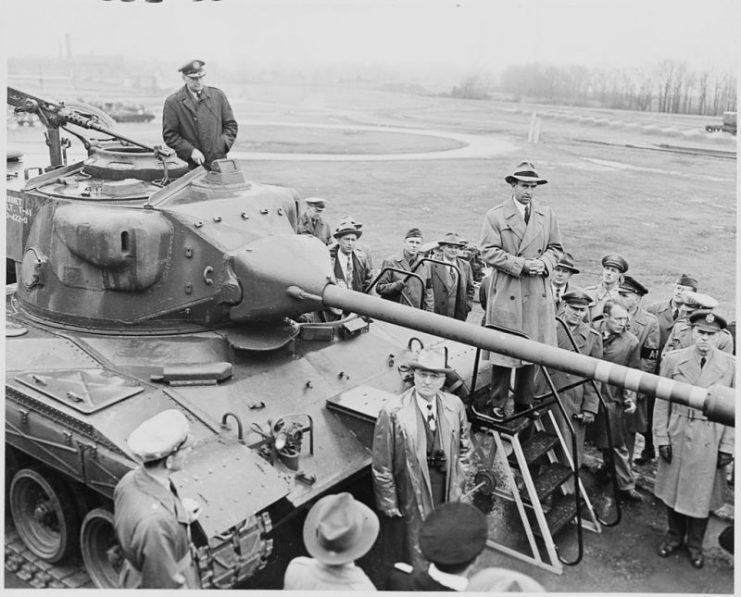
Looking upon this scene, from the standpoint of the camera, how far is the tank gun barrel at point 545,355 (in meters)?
5.52

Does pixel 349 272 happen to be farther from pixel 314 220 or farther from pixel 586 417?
pixel 586 417

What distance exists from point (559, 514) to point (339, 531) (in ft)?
12.4

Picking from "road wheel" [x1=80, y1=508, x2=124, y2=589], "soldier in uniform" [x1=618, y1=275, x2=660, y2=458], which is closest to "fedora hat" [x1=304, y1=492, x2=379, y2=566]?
"road wheel" [x1=80, y1=508, x2=124, y2=589]

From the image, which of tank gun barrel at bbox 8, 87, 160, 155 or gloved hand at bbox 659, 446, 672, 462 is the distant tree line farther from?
tank gun barrel at bbox 8, 87, 160, 155

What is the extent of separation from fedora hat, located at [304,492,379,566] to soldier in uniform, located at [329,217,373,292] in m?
5.77

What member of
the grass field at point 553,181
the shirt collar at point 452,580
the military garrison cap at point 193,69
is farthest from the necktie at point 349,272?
the grass field at point 553,181

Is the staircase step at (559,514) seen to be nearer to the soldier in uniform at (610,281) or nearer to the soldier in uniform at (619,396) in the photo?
the soldier in uniform at (619,396)

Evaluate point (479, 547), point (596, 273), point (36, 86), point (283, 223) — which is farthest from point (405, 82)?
point (479, 547)

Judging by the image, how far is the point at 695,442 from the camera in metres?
7.28

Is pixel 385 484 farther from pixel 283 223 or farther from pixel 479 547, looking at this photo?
pixel 283 223

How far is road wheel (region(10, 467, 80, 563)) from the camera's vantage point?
282 inches

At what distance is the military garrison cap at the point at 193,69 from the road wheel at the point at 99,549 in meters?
4.29

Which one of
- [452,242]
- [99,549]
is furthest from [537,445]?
[99,549]

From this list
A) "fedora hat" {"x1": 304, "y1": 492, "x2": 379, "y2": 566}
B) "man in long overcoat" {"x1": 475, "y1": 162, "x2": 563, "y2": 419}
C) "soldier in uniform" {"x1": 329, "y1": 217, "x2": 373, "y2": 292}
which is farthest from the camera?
"soldier in uniform" {"x1": 329, "y1": 217, "x2": 373, "y2": 292}
